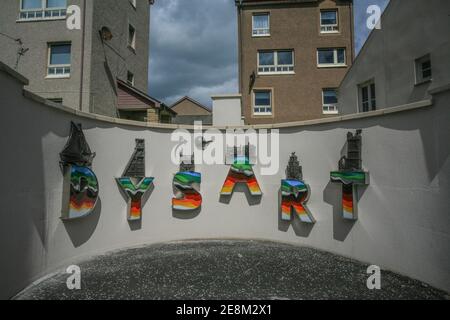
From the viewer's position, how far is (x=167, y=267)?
596cm

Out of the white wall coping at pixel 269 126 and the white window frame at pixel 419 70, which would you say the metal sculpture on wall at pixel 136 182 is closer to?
the white wall coping at pixel 269 126

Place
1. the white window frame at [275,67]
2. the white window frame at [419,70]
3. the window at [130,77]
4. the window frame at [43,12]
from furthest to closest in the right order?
Result: 1. the white window frame at [275,67]
2. the window at [130,77]
3. the window frame at [43,12]
4. the white window frame at [419,70]

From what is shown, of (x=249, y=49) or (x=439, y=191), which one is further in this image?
(x=249, y=49)

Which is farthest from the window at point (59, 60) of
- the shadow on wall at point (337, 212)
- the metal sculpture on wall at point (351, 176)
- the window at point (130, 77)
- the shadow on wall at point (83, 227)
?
the metal sculpture on wall at point (351, 176)

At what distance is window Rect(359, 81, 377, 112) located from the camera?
11312 millimetres

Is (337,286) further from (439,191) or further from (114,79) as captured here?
(114,79)

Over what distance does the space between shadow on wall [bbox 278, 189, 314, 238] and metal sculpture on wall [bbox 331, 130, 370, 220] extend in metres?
1.24

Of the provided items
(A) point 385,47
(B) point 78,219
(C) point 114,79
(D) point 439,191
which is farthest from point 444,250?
(C) point 114,79

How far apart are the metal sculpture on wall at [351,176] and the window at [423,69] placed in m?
4.21

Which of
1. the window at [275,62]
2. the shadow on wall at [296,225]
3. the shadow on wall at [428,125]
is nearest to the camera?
the shadow on wall at [428,125]

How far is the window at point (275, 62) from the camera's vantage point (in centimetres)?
2072
